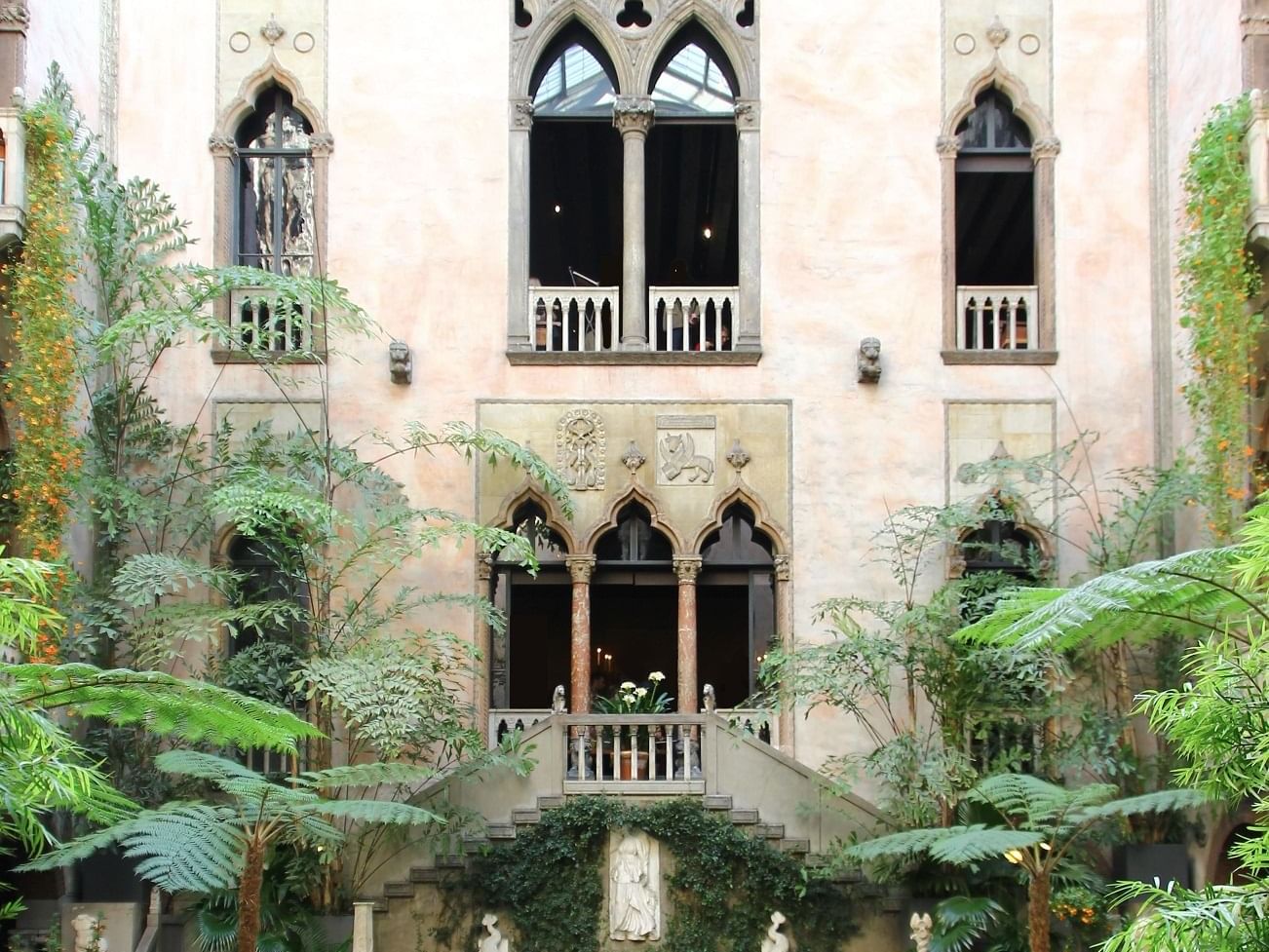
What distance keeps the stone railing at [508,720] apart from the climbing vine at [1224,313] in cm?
618

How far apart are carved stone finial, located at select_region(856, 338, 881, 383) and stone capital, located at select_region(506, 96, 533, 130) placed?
3.87 meters

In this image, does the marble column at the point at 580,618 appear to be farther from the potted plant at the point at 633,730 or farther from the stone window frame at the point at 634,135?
the stone window frame at the point at 634,135

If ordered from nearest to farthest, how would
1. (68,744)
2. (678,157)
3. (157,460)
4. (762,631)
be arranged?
(68,744) < (157,460) < (762,631) < (678,157)

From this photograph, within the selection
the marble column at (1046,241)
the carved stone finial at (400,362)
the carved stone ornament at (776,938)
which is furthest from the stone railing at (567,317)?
the carved stone ornament at (776,938)

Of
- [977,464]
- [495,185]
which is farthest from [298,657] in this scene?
[977,464]

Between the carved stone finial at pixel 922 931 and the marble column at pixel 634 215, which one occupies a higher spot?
the marble column at pixel 634 215

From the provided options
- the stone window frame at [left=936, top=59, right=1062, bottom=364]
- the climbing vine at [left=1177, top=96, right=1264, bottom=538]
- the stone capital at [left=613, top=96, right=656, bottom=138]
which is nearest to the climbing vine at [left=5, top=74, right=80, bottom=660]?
the stone capital at [left=613, top=96, right=656, bottom=138]

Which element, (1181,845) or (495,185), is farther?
(495,185)

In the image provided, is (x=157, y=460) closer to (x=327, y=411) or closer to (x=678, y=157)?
(x=327, y=411)

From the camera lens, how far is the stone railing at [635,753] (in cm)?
1583

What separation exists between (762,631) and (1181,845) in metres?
4.41

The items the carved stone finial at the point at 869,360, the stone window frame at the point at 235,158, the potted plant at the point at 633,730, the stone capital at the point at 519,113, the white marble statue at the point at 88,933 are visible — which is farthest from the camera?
the stone capital at the point at 519,113

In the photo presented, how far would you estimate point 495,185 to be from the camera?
57.2ft

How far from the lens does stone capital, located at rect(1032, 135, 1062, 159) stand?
1733cm
